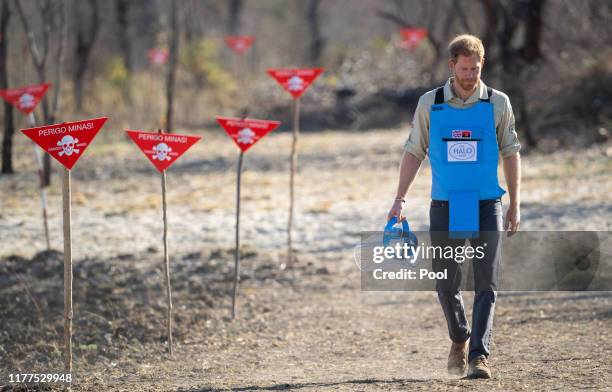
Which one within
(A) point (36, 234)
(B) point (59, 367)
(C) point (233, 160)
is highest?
(C) point (233, 160)

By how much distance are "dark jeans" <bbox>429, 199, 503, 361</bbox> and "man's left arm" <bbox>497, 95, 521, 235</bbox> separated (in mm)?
70

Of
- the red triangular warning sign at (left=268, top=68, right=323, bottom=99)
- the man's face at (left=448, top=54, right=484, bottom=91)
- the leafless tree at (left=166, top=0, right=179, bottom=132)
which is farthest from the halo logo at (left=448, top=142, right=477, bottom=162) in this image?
the leafless tree at (left=166, top=0, right=179, bottom=132)

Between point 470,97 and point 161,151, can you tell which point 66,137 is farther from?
point 470,97

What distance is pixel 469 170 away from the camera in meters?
5.00

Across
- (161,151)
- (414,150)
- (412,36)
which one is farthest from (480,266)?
(412,36)

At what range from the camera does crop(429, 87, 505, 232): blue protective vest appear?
4965 mm

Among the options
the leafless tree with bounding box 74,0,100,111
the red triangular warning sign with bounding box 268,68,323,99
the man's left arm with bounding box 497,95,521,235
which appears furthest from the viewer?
the leafless tree with bounding box 74,0,100,111

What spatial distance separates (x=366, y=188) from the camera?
13805 millimetres

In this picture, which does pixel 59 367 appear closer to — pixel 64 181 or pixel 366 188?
pixel 64 181

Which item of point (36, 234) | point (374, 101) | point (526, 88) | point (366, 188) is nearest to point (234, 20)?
point (374, 101)

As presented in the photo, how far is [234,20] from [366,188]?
2457 cm

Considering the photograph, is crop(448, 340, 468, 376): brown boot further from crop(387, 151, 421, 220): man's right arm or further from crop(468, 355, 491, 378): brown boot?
crop(387, 151, 421, 220): man's right arm

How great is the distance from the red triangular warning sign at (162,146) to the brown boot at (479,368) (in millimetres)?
2489

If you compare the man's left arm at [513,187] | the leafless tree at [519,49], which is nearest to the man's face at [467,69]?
the man's left arm at [513,187]
